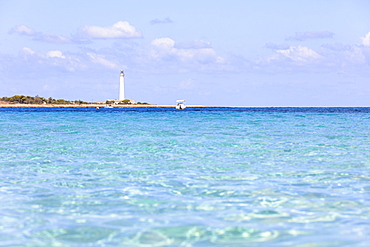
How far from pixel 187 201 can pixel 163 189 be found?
1.21 m

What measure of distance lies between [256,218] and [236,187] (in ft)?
8.18

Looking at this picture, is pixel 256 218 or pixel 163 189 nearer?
pixel 256 218

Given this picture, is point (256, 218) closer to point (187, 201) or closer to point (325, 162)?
point (187, 201)

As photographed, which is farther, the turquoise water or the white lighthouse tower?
the white lighthouse tower

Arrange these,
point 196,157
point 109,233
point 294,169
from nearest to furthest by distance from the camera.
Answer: point 109,233, point 294,169, point 196,157

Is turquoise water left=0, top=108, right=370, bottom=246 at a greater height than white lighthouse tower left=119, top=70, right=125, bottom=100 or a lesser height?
lesser

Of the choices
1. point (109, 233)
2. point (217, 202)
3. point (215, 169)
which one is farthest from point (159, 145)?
point (109, 233)

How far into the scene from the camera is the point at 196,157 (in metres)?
15.3

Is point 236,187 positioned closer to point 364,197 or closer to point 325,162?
point 364,197

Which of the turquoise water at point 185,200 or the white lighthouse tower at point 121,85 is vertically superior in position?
the white lighthouse tower at point 121,85

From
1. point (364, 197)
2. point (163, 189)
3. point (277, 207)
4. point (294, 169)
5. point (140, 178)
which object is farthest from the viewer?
point (294, 169)

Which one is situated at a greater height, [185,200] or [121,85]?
[121,85]

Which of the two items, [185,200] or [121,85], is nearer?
[185,200]

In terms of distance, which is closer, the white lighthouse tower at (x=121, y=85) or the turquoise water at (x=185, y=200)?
the turquoise water at (x=185, y=200)
